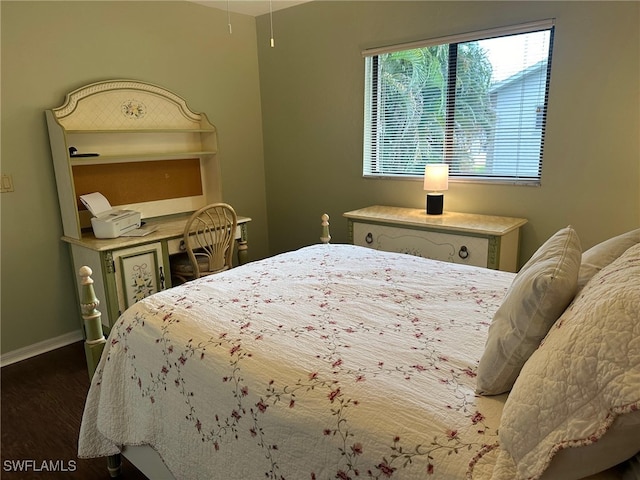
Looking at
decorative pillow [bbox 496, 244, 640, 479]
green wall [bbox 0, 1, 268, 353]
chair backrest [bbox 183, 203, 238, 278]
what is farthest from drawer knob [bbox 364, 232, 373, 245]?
decorative pillow [bbox 496, 244, 640, 479]

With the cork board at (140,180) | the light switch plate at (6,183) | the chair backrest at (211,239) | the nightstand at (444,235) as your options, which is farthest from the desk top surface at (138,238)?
the nightstand at (444,235)

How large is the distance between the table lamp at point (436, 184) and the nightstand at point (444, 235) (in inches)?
2.7

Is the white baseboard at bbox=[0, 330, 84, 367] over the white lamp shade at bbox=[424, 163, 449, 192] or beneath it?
beneath

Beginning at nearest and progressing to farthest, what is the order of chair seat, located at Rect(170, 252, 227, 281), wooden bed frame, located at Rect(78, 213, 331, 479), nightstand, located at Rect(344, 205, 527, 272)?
1. wooden bed frame, located at Rect(78, 213, 331, 479)
2. nightstand, located at Rect(344, 205, 527, 272)
3. chair seat, located at Rect(170, 252, 227, 281)

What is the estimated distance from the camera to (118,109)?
3.13 meters

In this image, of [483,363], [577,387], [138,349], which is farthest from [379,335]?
[138,349]

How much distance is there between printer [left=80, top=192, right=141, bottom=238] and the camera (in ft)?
9.25

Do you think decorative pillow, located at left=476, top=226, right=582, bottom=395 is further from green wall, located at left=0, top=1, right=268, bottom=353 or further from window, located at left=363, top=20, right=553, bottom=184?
green wall, located at left=0, top=1, right=268, bottom=353

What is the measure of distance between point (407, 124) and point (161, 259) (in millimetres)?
1990

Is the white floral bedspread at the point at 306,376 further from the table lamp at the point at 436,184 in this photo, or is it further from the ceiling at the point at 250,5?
the ceiling at the point at 250,5

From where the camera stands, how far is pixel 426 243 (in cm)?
292

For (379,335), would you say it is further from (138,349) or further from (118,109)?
(118,109)

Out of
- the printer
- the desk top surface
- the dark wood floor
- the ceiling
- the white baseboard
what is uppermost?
the ceiling

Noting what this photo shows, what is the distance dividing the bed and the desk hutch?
1.03 metres
